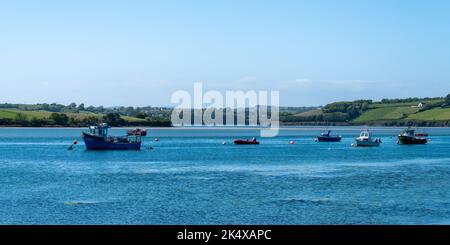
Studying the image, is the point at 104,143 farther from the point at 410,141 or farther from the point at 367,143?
the point at 410,141

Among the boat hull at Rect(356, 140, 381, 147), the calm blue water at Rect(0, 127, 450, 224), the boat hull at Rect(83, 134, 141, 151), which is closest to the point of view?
the calm blue water at Rect(0, 127, 450, 224)

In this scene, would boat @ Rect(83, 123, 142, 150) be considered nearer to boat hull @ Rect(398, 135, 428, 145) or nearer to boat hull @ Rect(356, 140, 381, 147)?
boat hull @ Rect(356, 140, 381, 147)

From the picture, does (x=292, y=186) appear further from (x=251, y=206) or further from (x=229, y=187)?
(x=251, y=206)

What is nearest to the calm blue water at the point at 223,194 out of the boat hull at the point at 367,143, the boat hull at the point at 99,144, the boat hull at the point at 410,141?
the boat hull at the point at 99,144

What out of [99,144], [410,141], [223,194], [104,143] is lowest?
[410,141]

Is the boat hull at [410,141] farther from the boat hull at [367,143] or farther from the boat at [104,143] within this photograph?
the boat at [104,143]

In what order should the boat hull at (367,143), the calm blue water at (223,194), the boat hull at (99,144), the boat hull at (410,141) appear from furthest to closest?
the boat hull at (410,141)
the boat hull at (367,143)
the boat hull at (99,144)
the calm blue water at (223,194)

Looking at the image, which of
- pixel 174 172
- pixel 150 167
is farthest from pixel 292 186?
pixel 150 167

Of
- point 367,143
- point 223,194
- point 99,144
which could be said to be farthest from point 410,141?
point 223,194

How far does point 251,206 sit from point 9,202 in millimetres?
14129

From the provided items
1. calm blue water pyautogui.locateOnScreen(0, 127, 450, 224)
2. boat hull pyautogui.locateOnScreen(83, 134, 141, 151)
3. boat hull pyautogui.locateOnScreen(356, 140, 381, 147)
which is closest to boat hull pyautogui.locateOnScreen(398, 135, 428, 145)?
boat hull pyautogui.locateOnScreen(356, 140, 381, 147)

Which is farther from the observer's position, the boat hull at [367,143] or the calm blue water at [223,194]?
the boat hull at [367,143]

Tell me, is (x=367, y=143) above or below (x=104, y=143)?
below
